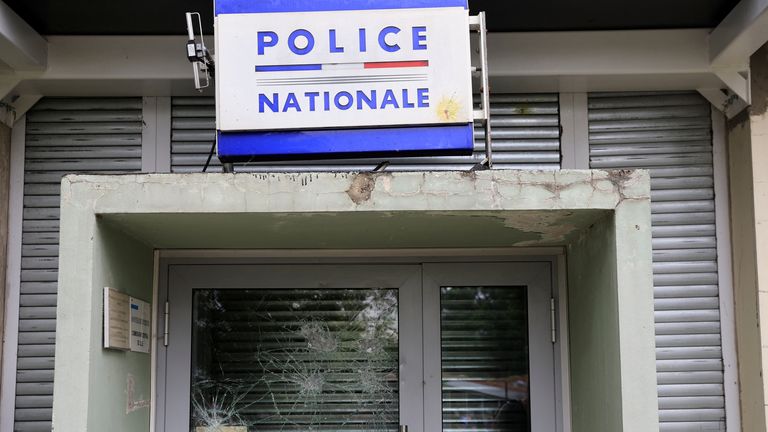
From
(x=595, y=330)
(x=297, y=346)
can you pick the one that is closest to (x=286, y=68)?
(x=297, y=346)

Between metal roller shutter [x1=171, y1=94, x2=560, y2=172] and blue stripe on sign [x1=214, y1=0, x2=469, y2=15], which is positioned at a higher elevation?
blue stripe on sign [x1=214, y1=0, x2=469, y2=15]

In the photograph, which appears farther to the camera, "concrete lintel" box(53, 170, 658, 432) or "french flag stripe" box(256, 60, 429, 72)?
"french flag stripe" box(256, 60, 429, 72)

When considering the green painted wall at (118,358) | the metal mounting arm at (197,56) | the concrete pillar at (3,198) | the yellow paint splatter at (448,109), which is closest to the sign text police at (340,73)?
the yellow paint splatter at (448,109)

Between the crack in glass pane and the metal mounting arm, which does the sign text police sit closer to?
the metal mounting arm

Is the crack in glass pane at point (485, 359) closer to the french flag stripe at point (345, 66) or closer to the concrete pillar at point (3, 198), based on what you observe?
the french flag stripe at point (345, 66)

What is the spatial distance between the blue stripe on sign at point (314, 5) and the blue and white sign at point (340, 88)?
0.17 ft

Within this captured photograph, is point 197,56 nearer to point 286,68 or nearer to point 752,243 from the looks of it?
point 286,68

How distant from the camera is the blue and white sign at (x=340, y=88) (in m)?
4.82

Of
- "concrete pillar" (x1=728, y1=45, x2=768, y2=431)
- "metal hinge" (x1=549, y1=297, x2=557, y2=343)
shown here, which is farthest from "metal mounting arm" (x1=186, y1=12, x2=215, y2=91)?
"concrete pillar" (x1=728, y1=45, x2=768, y2=431)

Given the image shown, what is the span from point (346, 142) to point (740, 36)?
245 cm

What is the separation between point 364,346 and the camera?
5.79 metres

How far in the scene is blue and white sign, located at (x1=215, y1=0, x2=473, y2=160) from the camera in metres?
4.82

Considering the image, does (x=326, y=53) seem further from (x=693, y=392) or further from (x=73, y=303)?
(x=693, y=392)

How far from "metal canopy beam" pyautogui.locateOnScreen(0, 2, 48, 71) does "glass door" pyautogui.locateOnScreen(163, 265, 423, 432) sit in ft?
5.10
